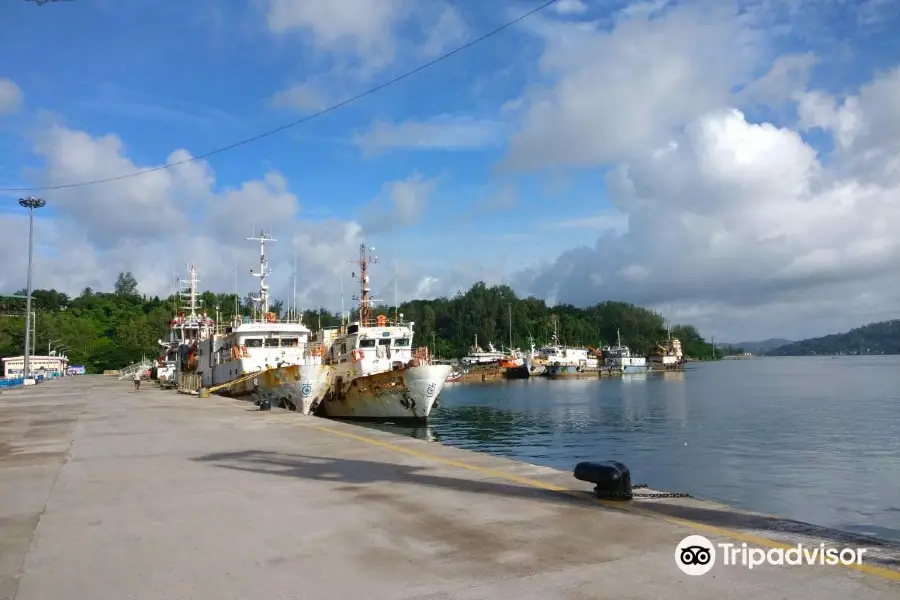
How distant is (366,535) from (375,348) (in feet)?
95.3

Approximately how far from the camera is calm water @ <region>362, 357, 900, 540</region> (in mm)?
16375

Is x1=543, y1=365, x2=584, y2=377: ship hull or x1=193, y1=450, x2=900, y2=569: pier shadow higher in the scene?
x1=193, y1=450, x2=900, y2=569: pier shadow

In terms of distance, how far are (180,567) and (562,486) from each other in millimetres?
5172

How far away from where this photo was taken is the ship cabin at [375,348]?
3544cm

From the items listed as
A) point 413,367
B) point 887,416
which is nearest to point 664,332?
point 887,416

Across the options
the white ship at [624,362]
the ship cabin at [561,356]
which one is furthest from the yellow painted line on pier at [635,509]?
the white ship at [624,362]

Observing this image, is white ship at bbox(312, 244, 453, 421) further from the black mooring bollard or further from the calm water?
the black mooring bollard

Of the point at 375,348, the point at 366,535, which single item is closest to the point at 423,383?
the point at 375,348

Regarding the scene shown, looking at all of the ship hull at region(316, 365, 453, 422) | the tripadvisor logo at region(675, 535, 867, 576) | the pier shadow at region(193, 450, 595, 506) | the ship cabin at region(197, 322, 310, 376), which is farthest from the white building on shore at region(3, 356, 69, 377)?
the tripadvisor logo at region(675, 535, 867, 576)

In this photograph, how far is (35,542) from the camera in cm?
716

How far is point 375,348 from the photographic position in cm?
3597

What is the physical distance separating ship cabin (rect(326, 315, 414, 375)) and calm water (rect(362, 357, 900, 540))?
4.43 metres

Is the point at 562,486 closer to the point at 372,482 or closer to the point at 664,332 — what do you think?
the point at 372,482

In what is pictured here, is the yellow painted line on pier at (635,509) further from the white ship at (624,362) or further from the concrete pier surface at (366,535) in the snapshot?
the white ship at (624,362)
